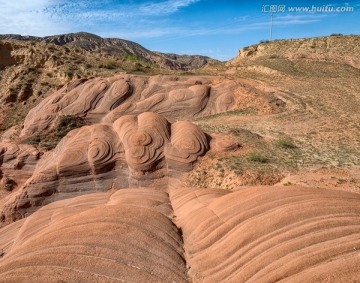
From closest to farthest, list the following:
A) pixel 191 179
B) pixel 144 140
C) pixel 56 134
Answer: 1. pixel 191 179
2. pixel 144 140
3. pixel 56 134

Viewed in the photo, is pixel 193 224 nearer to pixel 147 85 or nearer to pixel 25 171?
pixel 25 171

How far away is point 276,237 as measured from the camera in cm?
763

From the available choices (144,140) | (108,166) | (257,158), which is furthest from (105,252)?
(257,158)

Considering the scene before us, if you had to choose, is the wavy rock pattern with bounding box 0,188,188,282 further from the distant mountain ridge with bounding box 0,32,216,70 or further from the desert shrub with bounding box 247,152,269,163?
the distant mountain ridge with bounding box 0,32,216,70

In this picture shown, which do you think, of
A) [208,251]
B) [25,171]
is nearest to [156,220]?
[208,251]

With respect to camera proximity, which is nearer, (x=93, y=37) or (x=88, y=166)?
(x=88, y=166)

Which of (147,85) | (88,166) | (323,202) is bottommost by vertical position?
(88,166)

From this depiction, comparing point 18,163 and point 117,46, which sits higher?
point 117,46

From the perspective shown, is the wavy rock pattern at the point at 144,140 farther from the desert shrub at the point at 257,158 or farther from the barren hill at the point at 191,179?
the desert shrub at the point at 257,158

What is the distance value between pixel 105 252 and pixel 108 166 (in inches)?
360

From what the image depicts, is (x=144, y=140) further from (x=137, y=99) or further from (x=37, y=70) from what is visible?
(x=37, y=70)

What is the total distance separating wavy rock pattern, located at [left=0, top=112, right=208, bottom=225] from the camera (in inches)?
628

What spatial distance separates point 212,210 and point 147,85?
69.5 feet

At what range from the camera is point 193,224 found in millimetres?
9461
